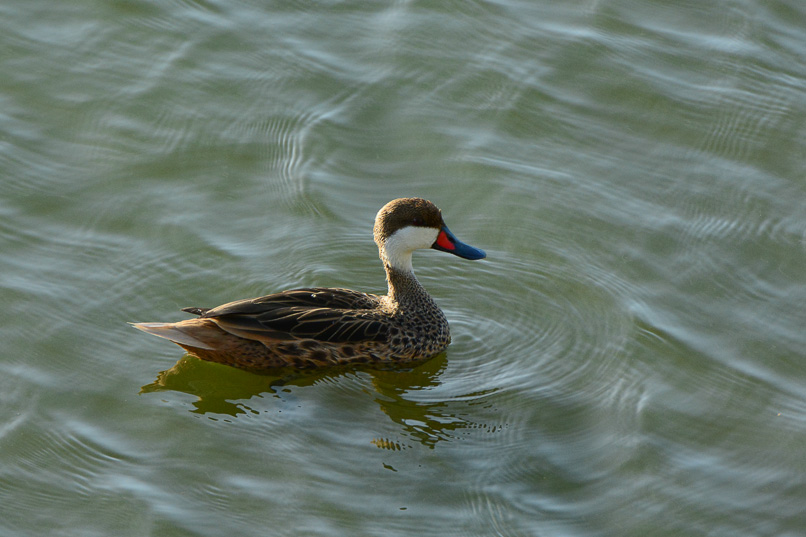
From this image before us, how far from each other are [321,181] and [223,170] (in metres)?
0.84

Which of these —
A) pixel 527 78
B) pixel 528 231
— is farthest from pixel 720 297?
pixel 527 78

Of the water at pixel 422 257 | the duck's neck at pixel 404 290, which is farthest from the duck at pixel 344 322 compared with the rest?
Result: the water at pixel 422 257

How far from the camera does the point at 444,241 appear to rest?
7.75 metres

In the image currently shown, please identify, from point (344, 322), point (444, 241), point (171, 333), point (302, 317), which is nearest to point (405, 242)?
point (444, 241)

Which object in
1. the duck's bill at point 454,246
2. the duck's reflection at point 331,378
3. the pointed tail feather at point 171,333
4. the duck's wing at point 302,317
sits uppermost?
the duck's bill at point 454,246

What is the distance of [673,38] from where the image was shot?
10320 mm

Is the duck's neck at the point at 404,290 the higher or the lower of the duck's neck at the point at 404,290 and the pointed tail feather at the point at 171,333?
the higher

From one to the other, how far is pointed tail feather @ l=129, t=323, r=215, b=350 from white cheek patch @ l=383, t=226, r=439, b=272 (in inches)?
57.3

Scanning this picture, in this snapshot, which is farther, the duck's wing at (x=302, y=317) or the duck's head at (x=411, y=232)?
the duck's head at (x=411, y=232)

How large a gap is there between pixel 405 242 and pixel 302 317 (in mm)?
903

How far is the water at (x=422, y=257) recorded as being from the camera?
21.0 feet

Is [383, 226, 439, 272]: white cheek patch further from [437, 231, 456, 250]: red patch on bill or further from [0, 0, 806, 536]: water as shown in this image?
[0, 0, 806, 536]: water

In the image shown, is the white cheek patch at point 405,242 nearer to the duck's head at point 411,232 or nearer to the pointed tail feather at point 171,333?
the duck's head at point 411,232

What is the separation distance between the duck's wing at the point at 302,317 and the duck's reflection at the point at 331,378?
0.28 m
